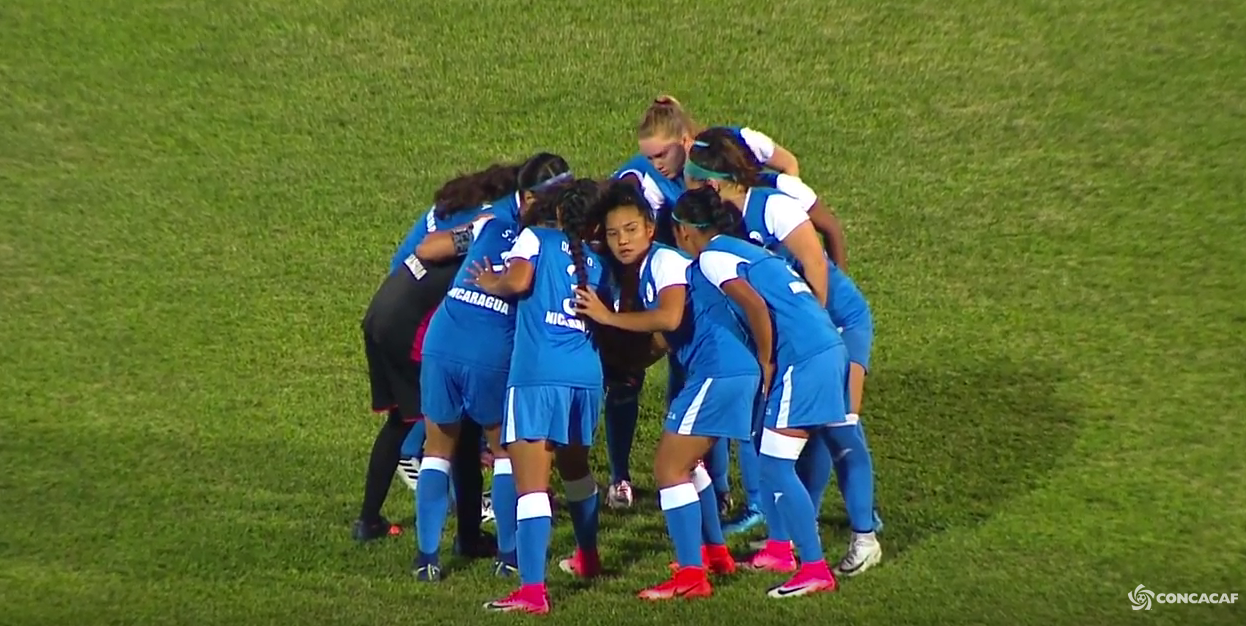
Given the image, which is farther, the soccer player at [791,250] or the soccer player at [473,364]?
the soccer player at [791,250]

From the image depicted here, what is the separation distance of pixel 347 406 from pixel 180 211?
2761 millimetres

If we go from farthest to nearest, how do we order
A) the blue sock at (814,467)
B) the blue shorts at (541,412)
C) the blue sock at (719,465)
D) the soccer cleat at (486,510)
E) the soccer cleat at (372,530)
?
the soccer cleat at (486,510) → the blue sock at (719,465) → the soccer cleat at (372,530) → the blue sock at (814,467) → the blue shorts at (541,412)

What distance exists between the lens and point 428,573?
6.16m

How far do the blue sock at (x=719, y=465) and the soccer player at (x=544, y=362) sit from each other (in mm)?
1119

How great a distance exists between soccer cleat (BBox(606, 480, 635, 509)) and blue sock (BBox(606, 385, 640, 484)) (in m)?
0.07

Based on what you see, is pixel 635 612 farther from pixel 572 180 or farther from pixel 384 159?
pixel 384 159

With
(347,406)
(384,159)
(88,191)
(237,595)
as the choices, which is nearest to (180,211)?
(88,191)

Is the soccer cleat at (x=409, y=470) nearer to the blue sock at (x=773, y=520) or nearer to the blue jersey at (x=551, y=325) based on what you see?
the blue jersey at (x=551, y=325)

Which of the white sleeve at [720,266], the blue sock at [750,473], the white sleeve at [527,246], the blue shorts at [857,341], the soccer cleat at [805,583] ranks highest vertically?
the white sleeve at [527,246]

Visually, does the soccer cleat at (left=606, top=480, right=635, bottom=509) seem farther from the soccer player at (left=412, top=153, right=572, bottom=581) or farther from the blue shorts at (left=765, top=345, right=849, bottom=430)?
the blue shorts at (left=765, top=345, right=849, bottom=430)

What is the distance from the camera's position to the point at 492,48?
11.7 meters

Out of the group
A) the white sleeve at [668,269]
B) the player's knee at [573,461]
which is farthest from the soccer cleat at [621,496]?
the white sleeve at [668,269]

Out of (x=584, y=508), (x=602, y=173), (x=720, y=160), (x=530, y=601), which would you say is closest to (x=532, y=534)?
(x=530, y=601)

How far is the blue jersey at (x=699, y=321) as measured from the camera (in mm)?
5727
